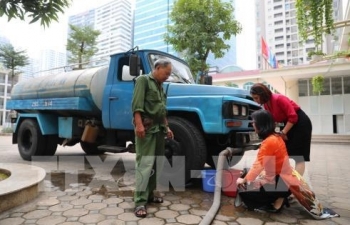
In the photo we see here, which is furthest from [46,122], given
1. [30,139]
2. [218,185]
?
[218,185]

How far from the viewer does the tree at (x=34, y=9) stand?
7.52ft

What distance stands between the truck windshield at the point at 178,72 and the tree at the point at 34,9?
6.80ft

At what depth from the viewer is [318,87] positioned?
12898mm

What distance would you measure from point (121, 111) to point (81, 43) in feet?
56.5

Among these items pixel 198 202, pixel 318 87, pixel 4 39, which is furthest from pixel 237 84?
pixel 4 39

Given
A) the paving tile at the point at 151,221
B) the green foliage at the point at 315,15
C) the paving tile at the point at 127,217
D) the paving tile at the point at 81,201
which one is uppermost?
the green foliage at the point at 315,15

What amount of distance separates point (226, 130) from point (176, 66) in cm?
181

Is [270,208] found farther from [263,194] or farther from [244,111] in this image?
[244,111]

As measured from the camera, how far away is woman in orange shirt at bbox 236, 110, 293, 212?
2645mm

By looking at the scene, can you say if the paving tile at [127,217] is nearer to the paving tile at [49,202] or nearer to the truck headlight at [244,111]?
the paving tile at [49,202]

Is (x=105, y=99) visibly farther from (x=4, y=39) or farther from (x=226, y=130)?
(x=4, y=39)

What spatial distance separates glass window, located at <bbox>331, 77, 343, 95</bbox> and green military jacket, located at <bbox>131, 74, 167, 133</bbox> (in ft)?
56.3

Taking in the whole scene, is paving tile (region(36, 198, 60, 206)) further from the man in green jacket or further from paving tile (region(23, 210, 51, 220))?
the man in green jacket

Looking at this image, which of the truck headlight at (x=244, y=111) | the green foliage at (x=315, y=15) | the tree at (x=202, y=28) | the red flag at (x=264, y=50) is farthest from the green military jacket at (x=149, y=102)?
the red flag at (x=264, y=50)
